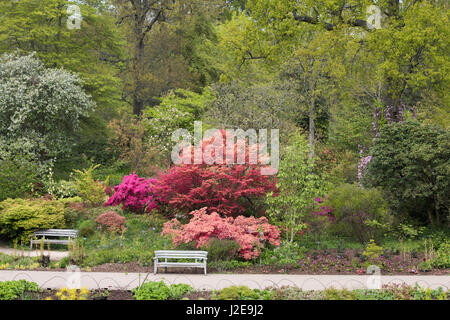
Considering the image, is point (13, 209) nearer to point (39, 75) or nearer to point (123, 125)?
point (39, 75)

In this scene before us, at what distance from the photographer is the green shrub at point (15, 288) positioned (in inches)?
269

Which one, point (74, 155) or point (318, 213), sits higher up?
point (74, 155)

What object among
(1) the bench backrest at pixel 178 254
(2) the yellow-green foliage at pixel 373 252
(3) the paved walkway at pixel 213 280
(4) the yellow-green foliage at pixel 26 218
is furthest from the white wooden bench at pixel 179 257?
(4) the yellow-green foliage at pixel 26 218

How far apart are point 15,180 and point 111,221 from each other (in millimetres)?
3438

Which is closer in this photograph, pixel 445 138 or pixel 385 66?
pixel 445 138

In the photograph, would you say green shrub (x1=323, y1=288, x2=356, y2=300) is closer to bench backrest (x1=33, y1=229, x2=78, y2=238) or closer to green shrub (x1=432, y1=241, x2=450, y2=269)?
green shrub (x1=432, y1=241, x2=450, y2=269)

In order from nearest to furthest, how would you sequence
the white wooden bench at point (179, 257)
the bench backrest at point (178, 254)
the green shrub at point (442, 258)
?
the white wooden bench at point (179, 257)
the bench backrest at point (178, 254)
the green shrub at point (442, 258)

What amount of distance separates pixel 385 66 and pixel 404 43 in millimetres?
799

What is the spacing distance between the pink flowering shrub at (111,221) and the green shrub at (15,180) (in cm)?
279

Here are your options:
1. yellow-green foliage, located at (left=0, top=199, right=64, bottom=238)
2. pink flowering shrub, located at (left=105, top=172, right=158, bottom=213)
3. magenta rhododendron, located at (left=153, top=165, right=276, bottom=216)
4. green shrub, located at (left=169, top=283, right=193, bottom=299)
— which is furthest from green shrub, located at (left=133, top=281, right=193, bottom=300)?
pink flowering shrub, located at (left=105, top=172, right=158, bottom=213)

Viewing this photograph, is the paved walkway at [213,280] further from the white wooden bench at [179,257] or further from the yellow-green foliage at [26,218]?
the yellow-green foliage at [26,218]

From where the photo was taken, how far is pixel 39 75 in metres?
15.9

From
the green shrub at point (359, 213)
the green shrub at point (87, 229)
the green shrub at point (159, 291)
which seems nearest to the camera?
the green shrub at point (159, 291)
